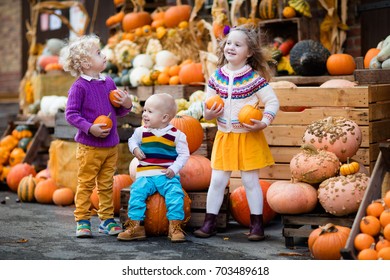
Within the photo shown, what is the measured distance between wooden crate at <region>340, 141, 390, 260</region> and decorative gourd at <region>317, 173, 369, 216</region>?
0.17 metres

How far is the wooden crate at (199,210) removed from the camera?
5.66 meters

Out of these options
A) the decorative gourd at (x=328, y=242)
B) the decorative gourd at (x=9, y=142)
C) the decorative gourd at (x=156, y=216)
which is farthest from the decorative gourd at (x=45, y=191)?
the decorative gourd at (x=328, y=242)

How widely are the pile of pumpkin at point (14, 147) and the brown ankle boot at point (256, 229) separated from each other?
4178 mm

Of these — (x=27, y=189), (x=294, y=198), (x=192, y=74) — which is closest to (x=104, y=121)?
(x=294, y=198)

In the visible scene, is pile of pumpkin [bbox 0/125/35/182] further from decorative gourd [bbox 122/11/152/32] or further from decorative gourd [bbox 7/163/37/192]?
decorative gourd [bbox 122/11/152/32]

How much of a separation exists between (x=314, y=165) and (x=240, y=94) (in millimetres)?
727

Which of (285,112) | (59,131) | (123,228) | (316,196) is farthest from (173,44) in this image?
(316,196)

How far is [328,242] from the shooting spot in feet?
14.8

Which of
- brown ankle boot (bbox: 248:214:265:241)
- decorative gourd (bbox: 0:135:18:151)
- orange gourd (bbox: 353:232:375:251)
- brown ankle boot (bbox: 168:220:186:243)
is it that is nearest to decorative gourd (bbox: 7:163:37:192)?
decorative gourd (bbox: 0:135:18:151)

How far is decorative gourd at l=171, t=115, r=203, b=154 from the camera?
6.03 m

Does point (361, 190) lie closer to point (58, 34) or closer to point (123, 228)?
point (123, 228)

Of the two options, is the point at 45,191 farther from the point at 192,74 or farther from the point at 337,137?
the point at 337,137

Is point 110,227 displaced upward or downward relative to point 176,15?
downward

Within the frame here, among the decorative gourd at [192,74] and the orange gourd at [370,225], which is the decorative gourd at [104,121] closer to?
the orange gourd at [370,225]
